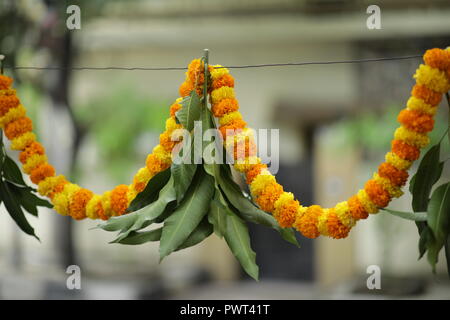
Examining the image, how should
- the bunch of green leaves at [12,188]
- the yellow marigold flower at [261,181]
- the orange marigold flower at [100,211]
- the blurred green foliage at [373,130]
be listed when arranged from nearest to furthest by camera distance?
1. the yellow marigold flower at [261,181]
2. the orange marigold flower at [100,211]
3. the bunch of green leaves at [12,188]
4. the blurred green foliage at [373,130]

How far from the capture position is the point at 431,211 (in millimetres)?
2072

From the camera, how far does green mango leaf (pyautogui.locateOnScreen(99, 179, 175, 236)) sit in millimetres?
2230

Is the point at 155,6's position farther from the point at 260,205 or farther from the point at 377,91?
the point at 260,205

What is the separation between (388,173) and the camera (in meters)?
2.16

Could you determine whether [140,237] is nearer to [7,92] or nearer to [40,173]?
[40,173]

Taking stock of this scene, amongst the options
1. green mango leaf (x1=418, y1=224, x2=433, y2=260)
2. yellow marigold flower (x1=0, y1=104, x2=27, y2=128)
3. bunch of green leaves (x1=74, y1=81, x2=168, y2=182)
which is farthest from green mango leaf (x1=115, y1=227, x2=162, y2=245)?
bunch of green leaves (x1=74, y1=81, x2=168, y2=182)

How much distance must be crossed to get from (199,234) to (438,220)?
84 centimetres

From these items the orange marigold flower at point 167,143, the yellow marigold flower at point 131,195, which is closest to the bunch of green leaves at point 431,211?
the orange marigold flower at point 167,143

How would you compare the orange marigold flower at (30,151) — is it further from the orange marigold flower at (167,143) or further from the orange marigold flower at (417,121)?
the orange marigold flower at (417,121)

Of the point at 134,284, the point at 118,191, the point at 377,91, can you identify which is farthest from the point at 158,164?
the point at 377,91

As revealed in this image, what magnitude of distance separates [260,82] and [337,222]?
5570 mm

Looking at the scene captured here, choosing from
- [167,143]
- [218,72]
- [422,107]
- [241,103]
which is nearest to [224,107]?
[218,72]

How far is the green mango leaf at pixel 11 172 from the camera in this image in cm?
259

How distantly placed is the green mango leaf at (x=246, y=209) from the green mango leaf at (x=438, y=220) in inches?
19.0
